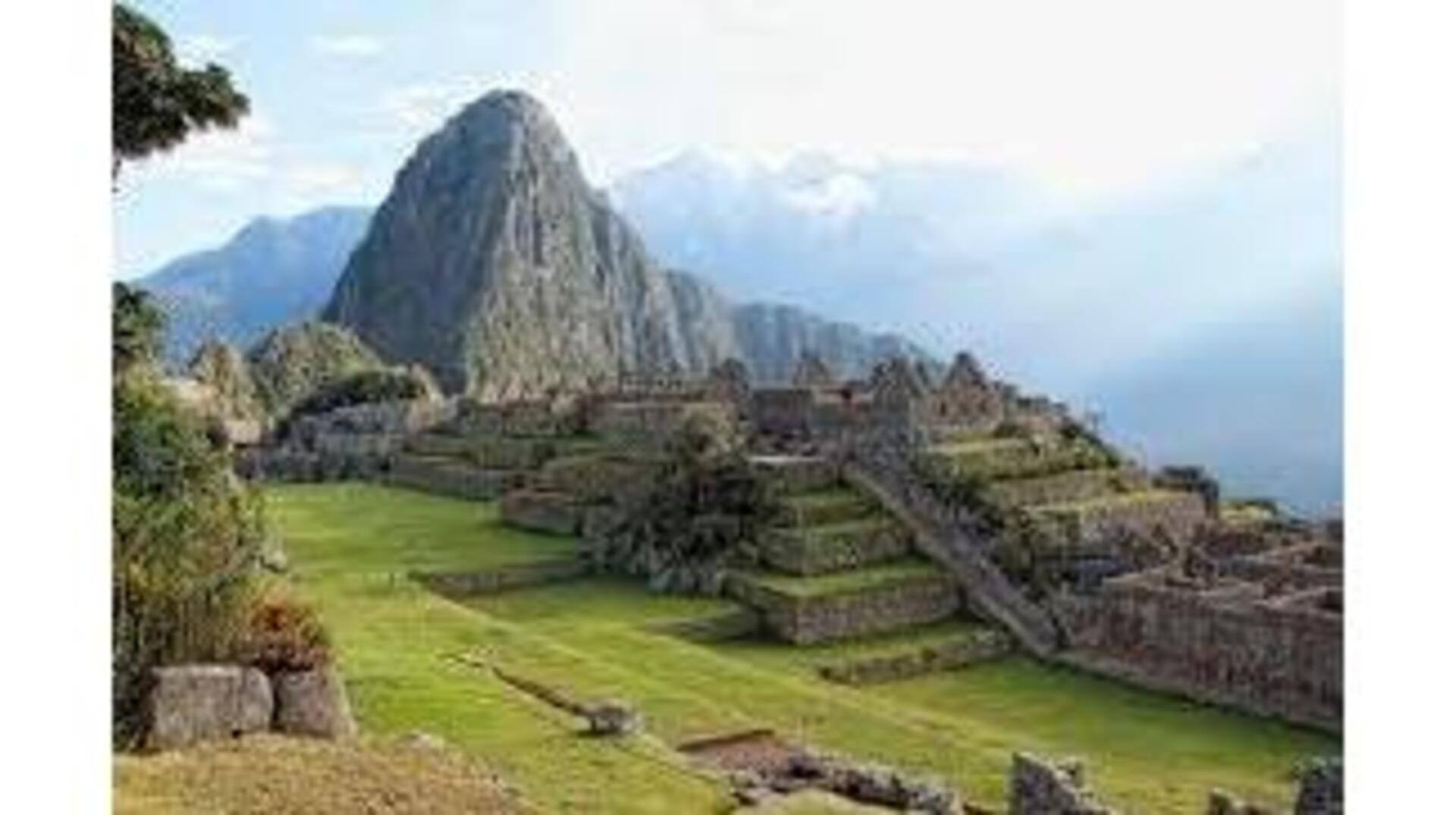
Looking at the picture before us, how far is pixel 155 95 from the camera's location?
56.2ft

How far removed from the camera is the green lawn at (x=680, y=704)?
15.4m

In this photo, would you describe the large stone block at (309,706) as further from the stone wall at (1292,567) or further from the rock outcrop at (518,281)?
the rock outcrop at (518,281)

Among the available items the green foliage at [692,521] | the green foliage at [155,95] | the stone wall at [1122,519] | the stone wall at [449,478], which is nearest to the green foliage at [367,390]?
the stone wall at [449,478]

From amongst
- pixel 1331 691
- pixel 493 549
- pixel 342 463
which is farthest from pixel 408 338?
pixel 1331 691

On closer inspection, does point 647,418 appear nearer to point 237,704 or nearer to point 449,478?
point 449,478

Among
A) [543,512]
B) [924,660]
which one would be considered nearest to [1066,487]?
[924,660]

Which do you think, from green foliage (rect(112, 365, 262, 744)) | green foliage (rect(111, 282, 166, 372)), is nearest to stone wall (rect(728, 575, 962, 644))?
Answer: green foliage (rect(111, 282, 166, 372))

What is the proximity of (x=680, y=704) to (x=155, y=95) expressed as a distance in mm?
8431

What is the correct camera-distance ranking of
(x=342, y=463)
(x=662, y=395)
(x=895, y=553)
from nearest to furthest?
(x=895, y=553), (x=662, y=395), (x=342, y=463)

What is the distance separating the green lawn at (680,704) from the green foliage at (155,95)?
15.5ft

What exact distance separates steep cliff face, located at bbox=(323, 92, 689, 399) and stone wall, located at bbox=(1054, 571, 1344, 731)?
105 m

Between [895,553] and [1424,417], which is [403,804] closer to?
[1424,417]

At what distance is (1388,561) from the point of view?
5055mm
